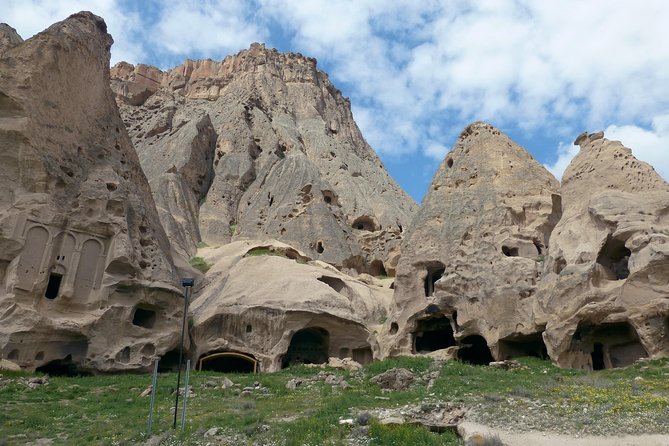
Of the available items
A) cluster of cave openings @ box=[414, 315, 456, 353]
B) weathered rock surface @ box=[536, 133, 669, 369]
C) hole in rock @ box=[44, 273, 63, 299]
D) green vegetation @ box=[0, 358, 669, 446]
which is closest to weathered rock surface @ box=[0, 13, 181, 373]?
hole in rock @ box=[44, 273, 63, 299]

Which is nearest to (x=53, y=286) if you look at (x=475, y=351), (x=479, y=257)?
(x=479, y=257)

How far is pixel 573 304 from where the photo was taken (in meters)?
19.6

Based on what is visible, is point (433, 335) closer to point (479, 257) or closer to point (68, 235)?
point (479, 257)

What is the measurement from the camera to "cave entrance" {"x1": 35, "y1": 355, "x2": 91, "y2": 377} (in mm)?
21678

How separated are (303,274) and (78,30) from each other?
606 inches

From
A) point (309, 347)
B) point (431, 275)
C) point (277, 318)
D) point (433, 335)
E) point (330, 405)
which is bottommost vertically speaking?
point (330, 405)

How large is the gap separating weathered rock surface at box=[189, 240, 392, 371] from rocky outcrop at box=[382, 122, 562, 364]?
6.69ft

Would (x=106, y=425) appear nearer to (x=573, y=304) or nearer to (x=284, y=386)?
(x=284, y=386)

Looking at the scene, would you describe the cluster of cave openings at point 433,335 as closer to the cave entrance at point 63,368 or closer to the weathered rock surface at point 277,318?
the weathered rock surface at point 277,318

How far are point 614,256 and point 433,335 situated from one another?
8.98 metres

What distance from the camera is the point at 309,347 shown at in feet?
89.3

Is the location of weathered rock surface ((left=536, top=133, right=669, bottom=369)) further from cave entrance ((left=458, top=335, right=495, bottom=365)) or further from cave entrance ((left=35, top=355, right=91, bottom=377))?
cave entrance ((left=35, top=355, right=91, bottom=377))

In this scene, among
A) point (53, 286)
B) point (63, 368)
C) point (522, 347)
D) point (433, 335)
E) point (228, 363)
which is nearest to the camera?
point (63, 368)

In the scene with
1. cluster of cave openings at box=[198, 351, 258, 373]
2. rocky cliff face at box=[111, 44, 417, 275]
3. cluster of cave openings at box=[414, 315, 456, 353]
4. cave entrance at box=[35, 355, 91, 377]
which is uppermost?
rocky cliff face at box=[111, 44, 417, 275]
